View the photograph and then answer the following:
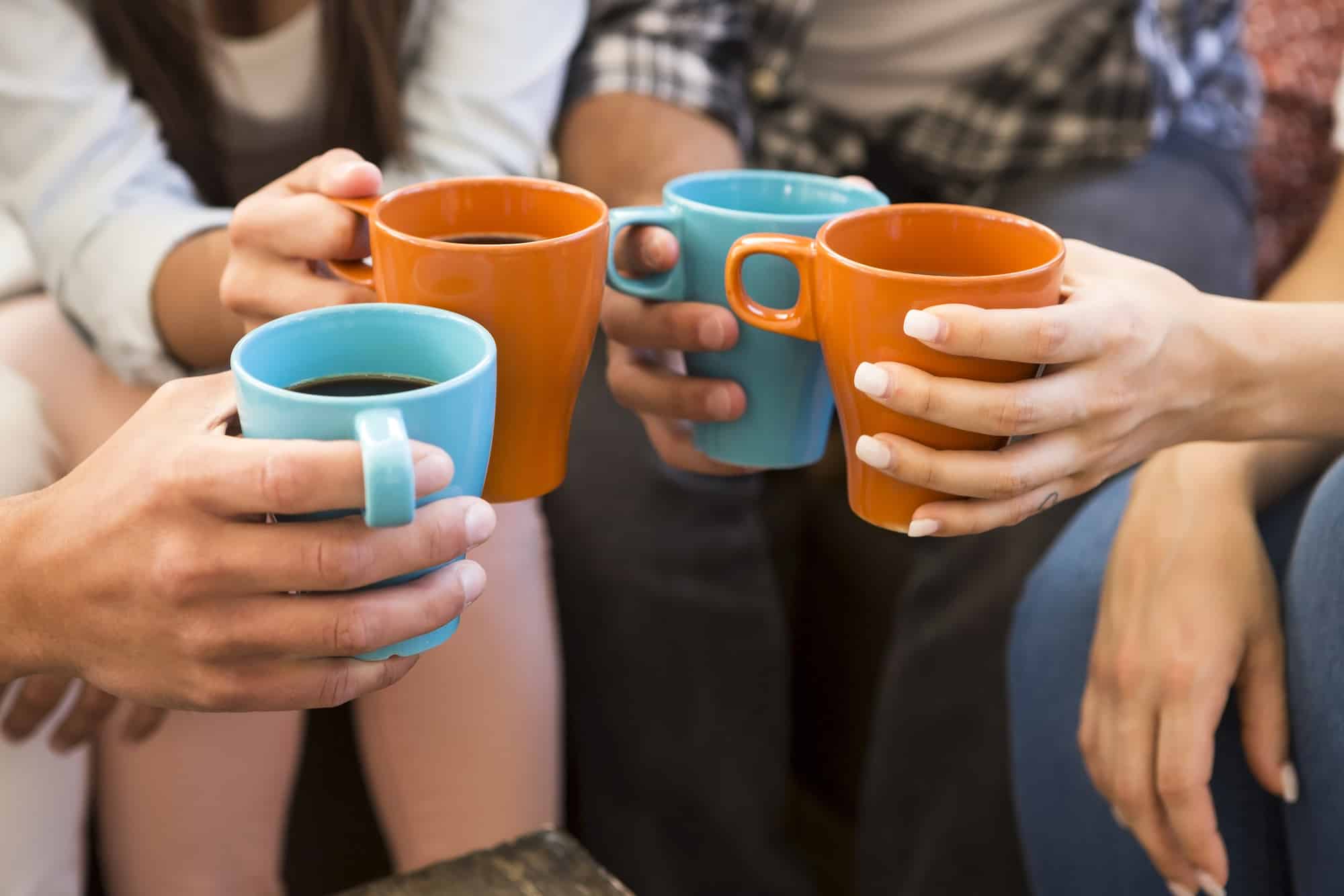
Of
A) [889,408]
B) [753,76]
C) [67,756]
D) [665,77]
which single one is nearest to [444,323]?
[889,408]

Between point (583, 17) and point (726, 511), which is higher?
point (583, 17)

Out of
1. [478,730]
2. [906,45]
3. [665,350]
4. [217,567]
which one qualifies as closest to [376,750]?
[478,730]

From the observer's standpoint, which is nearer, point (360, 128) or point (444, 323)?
point (444, 323)

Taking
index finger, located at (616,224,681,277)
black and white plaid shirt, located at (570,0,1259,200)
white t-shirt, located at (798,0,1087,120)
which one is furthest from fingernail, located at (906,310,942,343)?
white t-shirt, located at (798,0,1087,120)

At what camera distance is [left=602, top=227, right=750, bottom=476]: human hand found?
0.74 metres

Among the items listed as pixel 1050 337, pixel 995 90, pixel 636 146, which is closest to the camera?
pixel 1050 337

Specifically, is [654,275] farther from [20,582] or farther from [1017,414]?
[20,582]

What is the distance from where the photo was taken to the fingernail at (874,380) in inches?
22.8

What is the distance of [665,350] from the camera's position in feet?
2.62

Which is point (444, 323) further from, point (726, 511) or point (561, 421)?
point (726, 511)

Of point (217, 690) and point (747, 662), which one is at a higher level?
point (217, 690)

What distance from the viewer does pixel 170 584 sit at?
0.51m

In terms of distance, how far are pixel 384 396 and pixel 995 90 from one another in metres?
1.00

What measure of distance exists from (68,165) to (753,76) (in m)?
0.70
